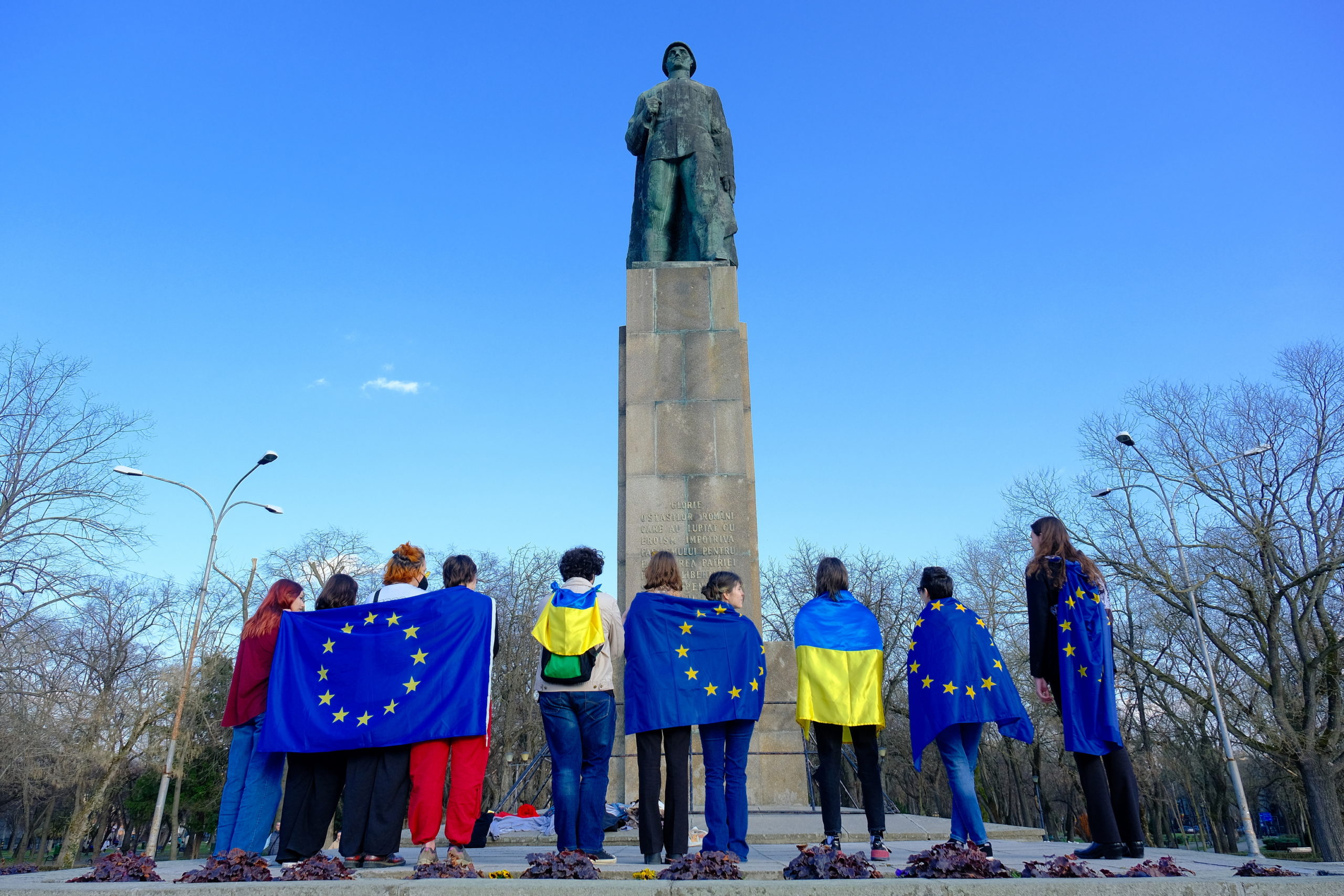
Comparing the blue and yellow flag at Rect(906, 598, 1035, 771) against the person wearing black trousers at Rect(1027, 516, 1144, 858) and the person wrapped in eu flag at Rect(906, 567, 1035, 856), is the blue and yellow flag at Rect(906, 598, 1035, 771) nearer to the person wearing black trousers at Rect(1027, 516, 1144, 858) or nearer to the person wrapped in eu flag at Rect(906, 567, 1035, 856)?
the person wrapped in eu flag at Rect(906, 567, 1035, 856)

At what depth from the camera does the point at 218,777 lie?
38875mm

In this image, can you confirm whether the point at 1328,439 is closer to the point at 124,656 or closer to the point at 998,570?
the point at 998,570

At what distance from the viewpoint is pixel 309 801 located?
232 inches

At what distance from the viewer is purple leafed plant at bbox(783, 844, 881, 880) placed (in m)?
4.18

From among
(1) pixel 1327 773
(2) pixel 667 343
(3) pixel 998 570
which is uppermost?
(3) pixel 998 570

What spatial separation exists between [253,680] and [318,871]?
90.0 inches

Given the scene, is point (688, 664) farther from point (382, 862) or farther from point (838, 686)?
point (382, 862)

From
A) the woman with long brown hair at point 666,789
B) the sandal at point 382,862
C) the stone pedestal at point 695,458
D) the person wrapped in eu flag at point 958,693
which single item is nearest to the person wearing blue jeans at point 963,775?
the person wrapped in eu flag at point 958,693

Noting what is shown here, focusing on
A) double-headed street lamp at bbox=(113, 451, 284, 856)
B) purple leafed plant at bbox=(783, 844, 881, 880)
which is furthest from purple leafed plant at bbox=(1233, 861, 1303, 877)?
double-headed street lamp at bbox=(113, 451, 284, 856)

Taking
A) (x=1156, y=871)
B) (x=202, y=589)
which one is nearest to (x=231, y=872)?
(x=1156, y=871)

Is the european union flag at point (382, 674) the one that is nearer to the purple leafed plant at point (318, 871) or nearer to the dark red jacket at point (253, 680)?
the dark red jacket at point (253, 680)

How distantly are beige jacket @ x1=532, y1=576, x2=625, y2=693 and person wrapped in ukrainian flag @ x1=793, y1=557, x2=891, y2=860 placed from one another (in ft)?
4.01

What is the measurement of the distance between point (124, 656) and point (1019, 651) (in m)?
37.7

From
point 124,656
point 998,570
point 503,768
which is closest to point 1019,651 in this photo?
point 998,570
